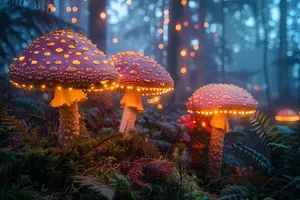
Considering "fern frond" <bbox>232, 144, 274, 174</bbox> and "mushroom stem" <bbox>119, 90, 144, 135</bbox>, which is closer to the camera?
"fern frond" <bbox>232, 144, 274, 174</bbox>

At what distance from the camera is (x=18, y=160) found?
83.1 inches

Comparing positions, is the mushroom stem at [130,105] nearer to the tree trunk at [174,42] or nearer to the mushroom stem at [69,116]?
the mushroom stem at [69,116]

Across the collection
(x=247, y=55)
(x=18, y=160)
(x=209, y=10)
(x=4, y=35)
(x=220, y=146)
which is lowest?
(x=247, y=55)

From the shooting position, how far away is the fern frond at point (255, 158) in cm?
312

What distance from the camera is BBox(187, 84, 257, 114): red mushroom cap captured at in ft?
9.97

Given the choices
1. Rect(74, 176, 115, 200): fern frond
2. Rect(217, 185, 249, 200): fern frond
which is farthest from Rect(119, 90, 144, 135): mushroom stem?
Rect(74, 176, 115, 200): fern frond

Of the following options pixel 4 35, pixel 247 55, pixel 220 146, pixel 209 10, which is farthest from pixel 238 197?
pixel 247 55

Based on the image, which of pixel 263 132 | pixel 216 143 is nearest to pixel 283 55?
pixel 263 132

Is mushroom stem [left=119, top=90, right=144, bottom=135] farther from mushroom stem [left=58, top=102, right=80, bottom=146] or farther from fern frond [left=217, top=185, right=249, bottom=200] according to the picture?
fern frond [left=217, top=185, right=249, bottom=200]

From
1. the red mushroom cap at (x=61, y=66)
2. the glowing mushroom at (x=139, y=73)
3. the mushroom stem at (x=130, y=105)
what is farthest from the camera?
the mushroom stem at (x=130, y=105)

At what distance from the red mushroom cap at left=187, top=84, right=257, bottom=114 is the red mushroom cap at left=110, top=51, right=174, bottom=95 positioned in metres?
0.45

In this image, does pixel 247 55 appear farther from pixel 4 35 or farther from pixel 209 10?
pixel 4 35

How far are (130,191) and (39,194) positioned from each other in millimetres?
690

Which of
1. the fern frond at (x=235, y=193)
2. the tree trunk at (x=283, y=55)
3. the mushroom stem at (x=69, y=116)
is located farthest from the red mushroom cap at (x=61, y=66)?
the tree trunk at (x=283, y=55)
